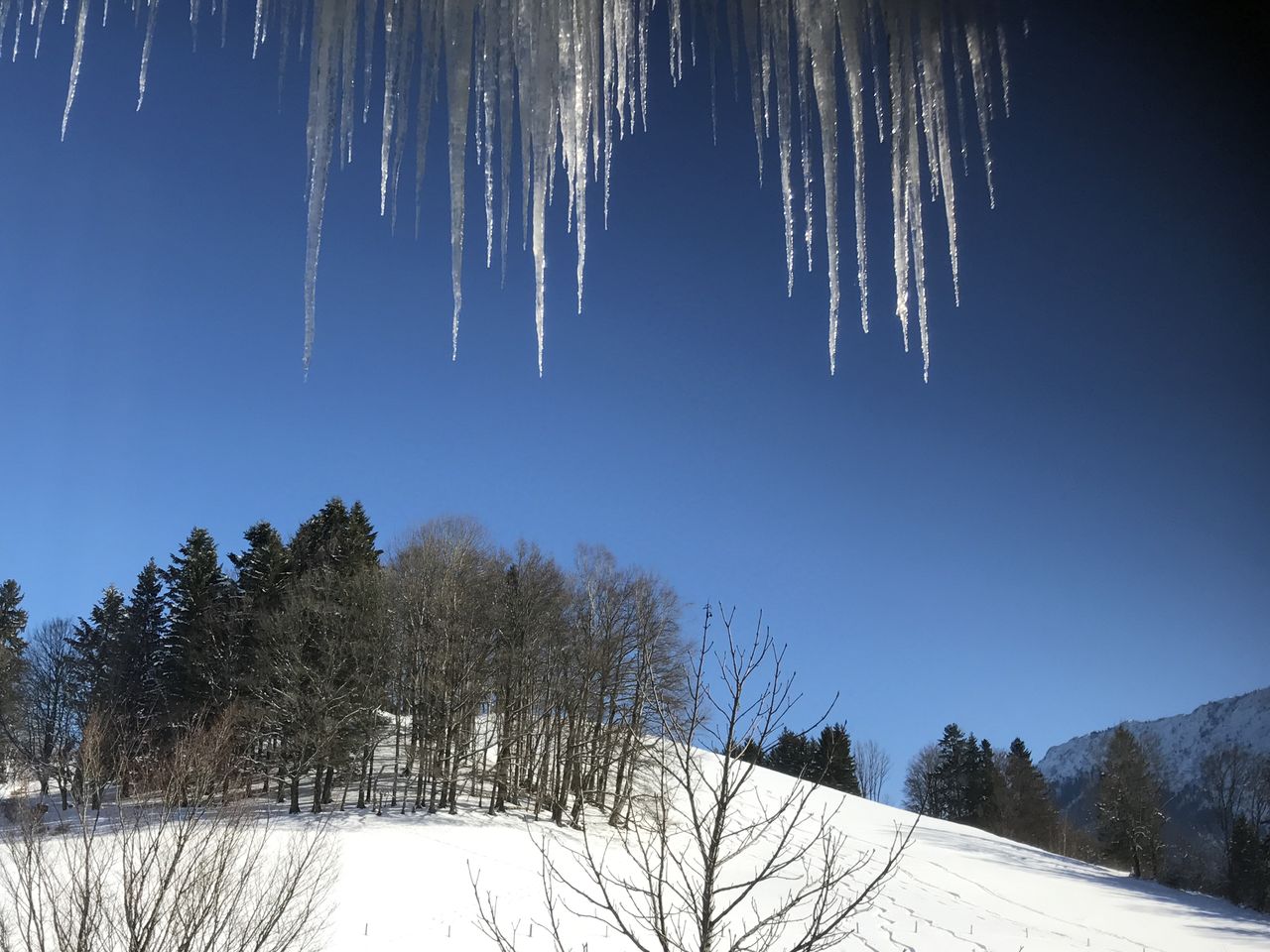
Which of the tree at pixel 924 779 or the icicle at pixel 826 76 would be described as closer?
the icicle at pixel 826 76

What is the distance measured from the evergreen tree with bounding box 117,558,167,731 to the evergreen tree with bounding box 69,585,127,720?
0.26 metres

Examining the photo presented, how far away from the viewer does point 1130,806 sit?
37.4m

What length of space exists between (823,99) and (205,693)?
3444 centimetres

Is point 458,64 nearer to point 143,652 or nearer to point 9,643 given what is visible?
point 143,652

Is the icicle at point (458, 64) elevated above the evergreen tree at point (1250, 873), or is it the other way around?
the icicle at point (458, 64)

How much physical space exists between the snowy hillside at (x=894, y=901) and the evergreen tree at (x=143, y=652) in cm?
1511

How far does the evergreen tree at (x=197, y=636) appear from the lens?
3238 cm

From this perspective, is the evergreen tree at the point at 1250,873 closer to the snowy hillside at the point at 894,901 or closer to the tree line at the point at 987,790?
the snowy hillside at the point at 894,901

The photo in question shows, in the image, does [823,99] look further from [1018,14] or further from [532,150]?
[532,150]

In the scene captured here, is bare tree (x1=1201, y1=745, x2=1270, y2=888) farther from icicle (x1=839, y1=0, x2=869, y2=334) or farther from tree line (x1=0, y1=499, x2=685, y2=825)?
icicle (x1=839, y1=0, x2=869, y2=334)

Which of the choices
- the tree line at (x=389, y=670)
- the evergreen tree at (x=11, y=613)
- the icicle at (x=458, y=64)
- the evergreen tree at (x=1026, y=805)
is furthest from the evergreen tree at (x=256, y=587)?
the evergreen tree at (x=1026, y=805)

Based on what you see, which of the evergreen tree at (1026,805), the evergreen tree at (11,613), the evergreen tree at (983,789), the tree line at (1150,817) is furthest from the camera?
the evergreen tree at (983,789)

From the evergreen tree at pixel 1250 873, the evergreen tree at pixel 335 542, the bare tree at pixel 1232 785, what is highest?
the evergreen tree at pixel 335 542

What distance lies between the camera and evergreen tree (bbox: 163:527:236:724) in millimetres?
32375
